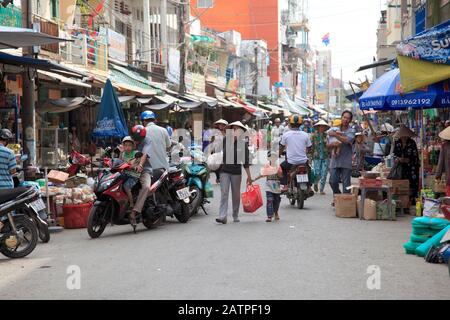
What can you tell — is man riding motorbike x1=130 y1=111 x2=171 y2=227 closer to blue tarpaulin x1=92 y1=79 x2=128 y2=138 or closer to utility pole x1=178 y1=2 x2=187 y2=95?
blue tarpaulin x1=92 y1=79 x2=128 y2=138

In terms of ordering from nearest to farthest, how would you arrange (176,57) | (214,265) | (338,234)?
(214,265) → (338,234) → (176,57)

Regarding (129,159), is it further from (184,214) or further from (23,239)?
(23,239)

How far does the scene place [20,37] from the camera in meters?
10.7

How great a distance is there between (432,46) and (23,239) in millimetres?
5994

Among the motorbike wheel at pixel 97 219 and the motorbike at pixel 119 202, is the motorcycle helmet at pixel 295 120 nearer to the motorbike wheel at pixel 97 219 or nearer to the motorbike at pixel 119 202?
the motorbike at pixel 119 202

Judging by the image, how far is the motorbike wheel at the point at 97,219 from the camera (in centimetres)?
1026

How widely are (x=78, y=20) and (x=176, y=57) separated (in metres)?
11.4

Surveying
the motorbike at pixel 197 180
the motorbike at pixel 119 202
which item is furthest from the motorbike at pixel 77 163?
the motorbike at pixel 119 202

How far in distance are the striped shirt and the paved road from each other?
1.00 metres

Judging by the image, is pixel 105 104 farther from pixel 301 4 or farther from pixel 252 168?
pixel 301 4

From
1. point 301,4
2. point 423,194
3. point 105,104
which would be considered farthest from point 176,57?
point 301,4

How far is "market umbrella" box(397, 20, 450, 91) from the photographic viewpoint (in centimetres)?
959

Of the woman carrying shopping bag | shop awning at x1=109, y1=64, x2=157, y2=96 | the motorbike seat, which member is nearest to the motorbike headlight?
the motorbike seat

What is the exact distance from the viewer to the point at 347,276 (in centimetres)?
727
